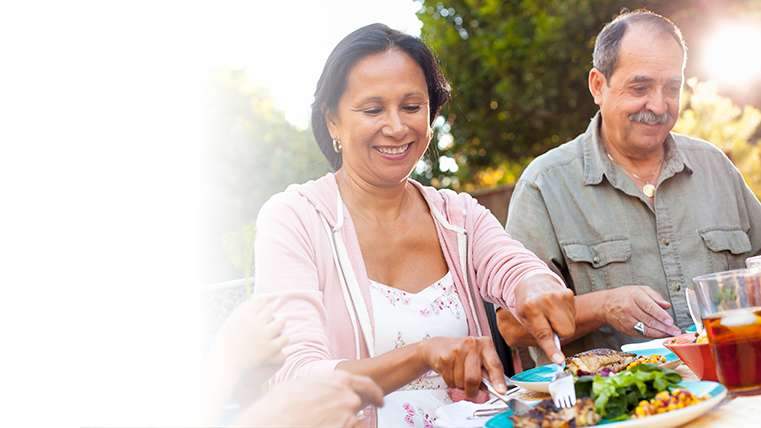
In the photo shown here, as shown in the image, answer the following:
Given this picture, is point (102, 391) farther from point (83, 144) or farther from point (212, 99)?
point (212, 99)

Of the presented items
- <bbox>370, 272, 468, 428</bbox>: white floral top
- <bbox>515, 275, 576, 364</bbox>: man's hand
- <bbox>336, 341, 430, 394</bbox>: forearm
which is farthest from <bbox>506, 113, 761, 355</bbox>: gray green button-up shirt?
<bbox>336, 341, 430, 394</bbox>: forearm

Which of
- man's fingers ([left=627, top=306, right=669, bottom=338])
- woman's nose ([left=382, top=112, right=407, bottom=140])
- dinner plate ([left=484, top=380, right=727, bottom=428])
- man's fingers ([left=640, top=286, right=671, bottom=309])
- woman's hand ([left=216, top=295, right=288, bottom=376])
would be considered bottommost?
dinner plate ([left=484, top=380, right=727, bottom=428])

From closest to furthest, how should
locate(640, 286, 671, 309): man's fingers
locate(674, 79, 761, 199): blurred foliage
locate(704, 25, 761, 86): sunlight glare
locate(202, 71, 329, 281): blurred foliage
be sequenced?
locate(640, 286, 671, 309): man's fingers → locate(674, 79, 761, 199): blurred foliage → locate(704, 25, 761, 86): sunlight glare → locate(202, 71, 329, 281): blurred foliage

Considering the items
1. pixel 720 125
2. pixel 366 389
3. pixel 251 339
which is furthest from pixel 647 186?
pixel 720 125

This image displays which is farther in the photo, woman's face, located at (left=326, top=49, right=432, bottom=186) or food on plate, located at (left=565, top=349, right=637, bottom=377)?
woman's face, located at (left=326, top=49, right=432, bottom=186)

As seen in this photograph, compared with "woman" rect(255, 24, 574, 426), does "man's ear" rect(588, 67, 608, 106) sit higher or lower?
higher

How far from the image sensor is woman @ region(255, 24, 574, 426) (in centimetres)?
202

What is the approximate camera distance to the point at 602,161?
2.73 m

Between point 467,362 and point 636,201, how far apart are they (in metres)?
1.38

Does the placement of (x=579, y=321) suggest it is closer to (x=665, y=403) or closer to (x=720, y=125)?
(x=665, y=403)

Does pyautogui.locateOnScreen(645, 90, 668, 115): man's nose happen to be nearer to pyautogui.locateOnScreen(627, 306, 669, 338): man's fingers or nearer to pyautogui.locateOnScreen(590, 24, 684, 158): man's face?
pyautogui.locateOnScreen(590, 24, 684, 158): man's face

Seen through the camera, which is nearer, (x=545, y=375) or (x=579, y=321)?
(x=545, y=375)

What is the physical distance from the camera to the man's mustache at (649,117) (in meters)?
2.67

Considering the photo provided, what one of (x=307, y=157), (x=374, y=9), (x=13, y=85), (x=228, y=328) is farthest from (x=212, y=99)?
(x=228, y=328)
